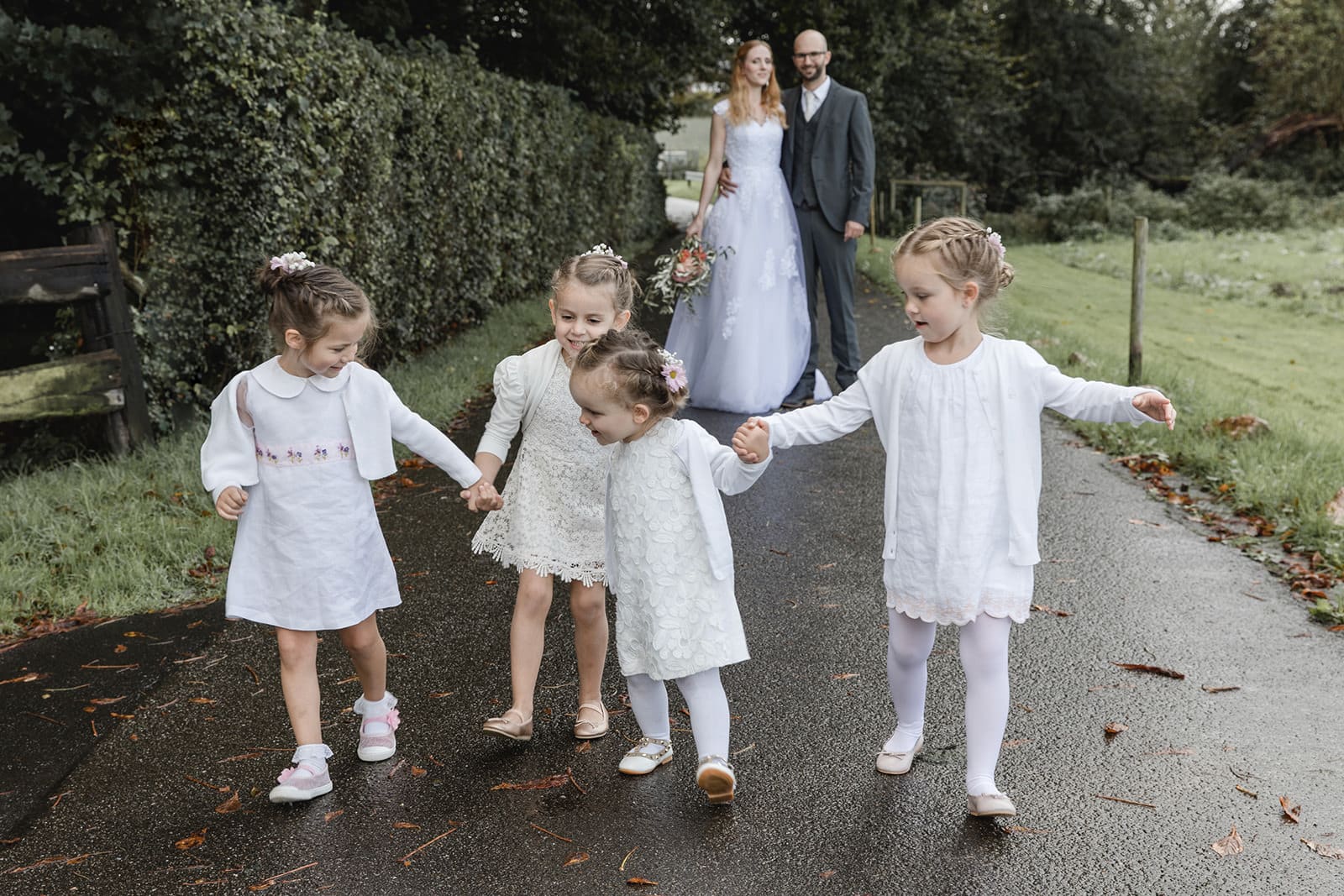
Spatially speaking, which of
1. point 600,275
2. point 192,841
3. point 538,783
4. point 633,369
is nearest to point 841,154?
point 600,275

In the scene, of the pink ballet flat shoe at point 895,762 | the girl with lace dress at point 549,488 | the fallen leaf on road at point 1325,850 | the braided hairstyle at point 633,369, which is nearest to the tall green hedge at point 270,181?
the girl with lace dress at point 549,488

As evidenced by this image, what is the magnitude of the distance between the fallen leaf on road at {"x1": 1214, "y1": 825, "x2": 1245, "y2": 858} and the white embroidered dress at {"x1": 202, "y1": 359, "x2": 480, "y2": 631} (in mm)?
2371

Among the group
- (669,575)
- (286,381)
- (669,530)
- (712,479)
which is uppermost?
(286,381)

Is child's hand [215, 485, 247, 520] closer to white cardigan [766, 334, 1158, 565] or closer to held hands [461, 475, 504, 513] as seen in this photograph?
held hands [461, 475, 504, 513]

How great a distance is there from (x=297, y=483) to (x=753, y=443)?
134 centimetres

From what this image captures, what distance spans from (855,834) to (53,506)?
187 inches

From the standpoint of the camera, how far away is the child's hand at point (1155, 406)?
3.20m

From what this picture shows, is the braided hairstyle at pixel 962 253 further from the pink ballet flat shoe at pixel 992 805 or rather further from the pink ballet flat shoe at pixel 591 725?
the pink ballet flat shoe at pixel 591 725

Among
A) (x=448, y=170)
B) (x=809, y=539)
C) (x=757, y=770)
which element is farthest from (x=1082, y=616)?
(x=448, y=170)

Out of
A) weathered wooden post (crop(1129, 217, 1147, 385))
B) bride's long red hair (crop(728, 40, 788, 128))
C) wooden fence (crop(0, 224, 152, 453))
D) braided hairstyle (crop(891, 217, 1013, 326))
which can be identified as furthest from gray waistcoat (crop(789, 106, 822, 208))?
braided hairstyle (crop(891, 217, 1013, 326))

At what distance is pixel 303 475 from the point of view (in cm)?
360

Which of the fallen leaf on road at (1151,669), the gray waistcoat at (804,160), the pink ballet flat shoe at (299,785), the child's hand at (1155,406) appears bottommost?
the fallen leaf on road at (1151,669)

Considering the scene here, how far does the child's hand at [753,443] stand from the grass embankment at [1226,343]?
0.78m

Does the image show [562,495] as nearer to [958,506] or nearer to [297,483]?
[297,483]
